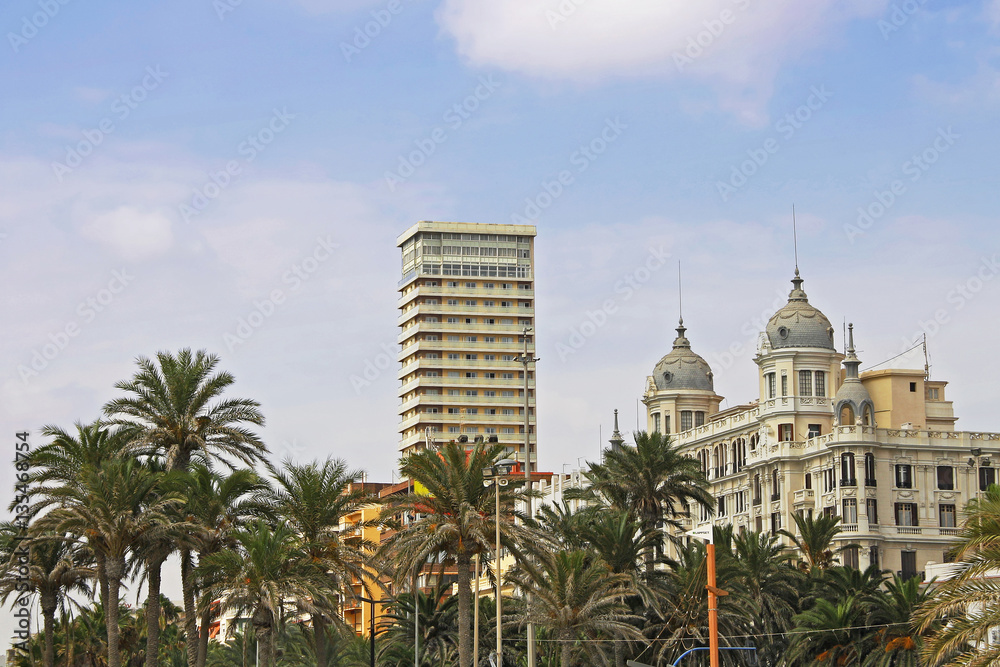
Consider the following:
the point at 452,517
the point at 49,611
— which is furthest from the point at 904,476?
the point at 49,611

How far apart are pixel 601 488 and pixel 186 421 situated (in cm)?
1872

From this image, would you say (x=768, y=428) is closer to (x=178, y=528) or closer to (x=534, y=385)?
(x=178, y=528)

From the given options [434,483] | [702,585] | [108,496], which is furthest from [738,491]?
[108,496]

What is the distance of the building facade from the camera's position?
85.2 metres

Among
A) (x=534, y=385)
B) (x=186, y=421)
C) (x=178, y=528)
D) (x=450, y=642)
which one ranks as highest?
(x=534, y=385)

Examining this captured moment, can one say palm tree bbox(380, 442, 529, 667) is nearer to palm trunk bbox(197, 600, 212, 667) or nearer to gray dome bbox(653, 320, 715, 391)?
palm trunk bbox(197, 600, 212, 667)

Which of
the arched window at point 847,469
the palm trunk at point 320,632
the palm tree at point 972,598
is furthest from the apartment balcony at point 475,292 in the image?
the palm tree at point 972,598

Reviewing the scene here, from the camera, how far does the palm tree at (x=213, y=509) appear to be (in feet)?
161

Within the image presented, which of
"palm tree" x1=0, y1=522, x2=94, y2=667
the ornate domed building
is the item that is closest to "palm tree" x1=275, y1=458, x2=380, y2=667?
"palm tree" x1=0, y1=522, x2=94, y2=667

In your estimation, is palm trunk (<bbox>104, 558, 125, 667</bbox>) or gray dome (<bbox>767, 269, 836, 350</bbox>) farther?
gray dome (<bbox>767, 269, 836, 350</bbox>)

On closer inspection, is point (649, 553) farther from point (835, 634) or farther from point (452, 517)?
point (452, 517)

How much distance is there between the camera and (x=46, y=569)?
59.8 m

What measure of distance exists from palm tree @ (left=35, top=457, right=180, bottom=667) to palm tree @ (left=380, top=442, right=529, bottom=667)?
7589 mm

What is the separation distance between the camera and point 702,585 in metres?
55.8
